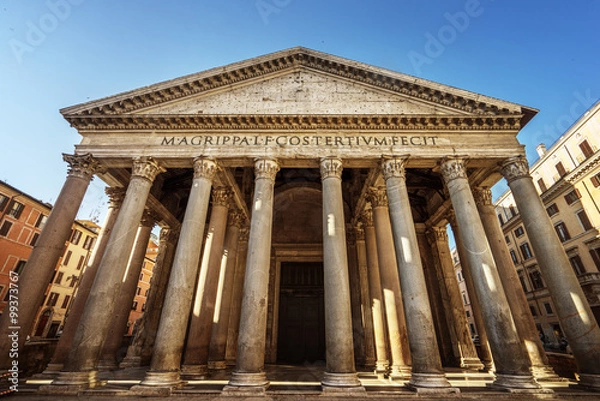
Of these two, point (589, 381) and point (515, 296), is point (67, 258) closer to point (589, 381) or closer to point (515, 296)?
point (515, 296)

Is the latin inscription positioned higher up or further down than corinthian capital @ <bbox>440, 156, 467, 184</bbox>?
higher up

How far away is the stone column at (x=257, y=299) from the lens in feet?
22.2

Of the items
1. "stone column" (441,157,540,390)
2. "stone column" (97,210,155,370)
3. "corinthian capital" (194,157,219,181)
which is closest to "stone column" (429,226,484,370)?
"stone column" (441,157,540,390)

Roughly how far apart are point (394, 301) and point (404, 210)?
3.15 metres

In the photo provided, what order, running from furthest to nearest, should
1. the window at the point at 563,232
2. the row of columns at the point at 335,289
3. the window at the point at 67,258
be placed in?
the window at the point at 67,258 → the window at the point at 563,232 → the row of columns at the point at 335,289

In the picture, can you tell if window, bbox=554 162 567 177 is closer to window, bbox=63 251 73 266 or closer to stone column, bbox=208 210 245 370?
stone column, bbox=208 210 245 370

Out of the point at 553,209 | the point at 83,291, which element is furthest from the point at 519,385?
the point at 553,209

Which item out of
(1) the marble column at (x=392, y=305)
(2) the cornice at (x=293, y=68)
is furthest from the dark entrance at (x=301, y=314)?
(2) the cornice at (x=293, y=68)

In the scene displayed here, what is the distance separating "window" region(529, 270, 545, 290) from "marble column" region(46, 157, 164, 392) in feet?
111

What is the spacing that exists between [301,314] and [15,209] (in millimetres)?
26599

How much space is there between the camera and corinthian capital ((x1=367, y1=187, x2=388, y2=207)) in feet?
36.2

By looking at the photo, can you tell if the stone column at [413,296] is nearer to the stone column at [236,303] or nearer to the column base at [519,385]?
the column base at [519,385]

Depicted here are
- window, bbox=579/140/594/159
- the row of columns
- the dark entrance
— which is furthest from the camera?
window, bbox=579/140/594/159

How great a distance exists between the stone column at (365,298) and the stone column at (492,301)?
480 centimetres
